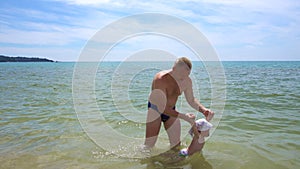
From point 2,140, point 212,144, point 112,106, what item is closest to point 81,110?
point 112,106

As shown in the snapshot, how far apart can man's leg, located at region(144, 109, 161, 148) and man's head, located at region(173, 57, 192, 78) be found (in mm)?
1057

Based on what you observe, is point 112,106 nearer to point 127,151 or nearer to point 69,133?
point 69,133

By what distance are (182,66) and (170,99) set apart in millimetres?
827

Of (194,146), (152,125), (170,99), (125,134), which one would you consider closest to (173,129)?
(152,125)

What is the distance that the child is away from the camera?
508 cm

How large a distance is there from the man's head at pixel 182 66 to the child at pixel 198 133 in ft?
3.33

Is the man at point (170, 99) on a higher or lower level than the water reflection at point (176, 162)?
higher

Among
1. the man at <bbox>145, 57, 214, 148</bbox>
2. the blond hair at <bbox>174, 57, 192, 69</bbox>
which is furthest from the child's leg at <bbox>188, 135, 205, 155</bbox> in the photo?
the blond hair at <bbox>174, 57, 192, 69</bbox>

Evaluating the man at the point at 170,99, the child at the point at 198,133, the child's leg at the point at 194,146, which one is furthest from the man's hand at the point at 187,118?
the child's leg at the point at 194,146

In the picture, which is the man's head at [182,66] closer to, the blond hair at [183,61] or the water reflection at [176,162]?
the blond hair at [183,61]

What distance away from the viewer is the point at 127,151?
5879 mm

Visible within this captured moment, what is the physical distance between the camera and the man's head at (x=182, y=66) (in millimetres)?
4785

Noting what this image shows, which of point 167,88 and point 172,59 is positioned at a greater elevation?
point 172,59

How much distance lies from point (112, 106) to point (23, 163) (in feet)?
20.7
